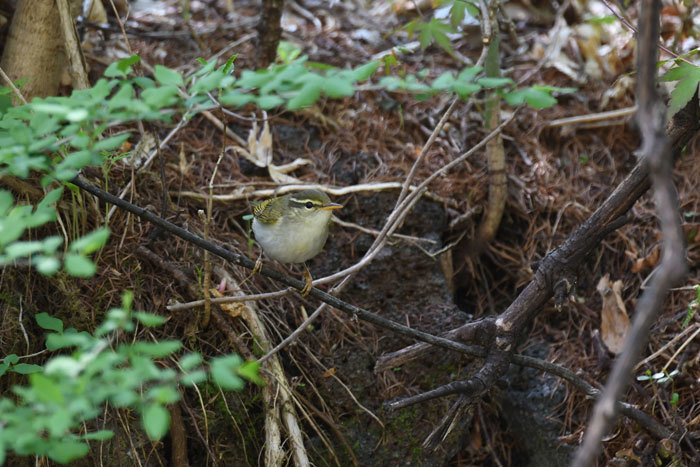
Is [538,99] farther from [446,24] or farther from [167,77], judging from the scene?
[446,24]

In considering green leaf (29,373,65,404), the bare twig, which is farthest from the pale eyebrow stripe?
the bare twig

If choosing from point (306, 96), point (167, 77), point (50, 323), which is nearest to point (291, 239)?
point (50, 323)

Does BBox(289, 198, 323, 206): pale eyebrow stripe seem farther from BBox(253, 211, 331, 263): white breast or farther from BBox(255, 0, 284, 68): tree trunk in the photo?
BBox(255, 0, 284, 68): tree trunk

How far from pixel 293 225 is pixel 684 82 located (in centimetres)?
231

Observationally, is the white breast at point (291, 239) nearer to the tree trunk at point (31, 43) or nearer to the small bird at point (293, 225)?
the small bird at point (293, 225)

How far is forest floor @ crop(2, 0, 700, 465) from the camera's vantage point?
4.04 metres

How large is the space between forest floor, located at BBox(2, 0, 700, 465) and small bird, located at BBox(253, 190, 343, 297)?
47 centimetres

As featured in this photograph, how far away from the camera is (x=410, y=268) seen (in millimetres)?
4715

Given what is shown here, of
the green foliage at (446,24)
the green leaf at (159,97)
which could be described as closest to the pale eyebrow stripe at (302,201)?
the green foliage at (446,24)

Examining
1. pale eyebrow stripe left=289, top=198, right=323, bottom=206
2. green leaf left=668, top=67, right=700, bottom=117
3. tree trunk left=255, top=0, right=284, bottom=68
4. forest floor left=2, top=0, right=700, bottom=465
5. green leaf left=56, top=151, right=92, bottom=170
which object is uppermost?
green leaf left=668, top=67, right=700, bottom=117

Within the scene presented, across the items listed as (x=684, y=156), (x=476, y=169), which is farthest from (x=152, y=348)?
(x=684, y=156)

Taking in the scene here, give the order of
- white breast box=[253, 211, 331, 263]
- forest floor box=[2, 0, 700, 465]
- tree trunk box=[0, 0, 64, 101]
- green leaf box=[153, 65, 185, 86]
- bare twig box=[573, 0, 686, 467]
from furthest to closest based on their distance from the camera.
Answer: tree trunk box=[0, 0, 64, 101] → forest floor box=[2, 0, 700, 465] → white breast box=[253, 211, 331, 263] → green leaf box=[153, 65, 185, 86] → bare twig box=[573, 0, 686, 467]

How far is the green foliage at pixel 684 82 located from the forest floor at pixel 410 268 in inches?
43.8

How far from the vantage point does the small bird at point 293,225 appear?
3.90m
